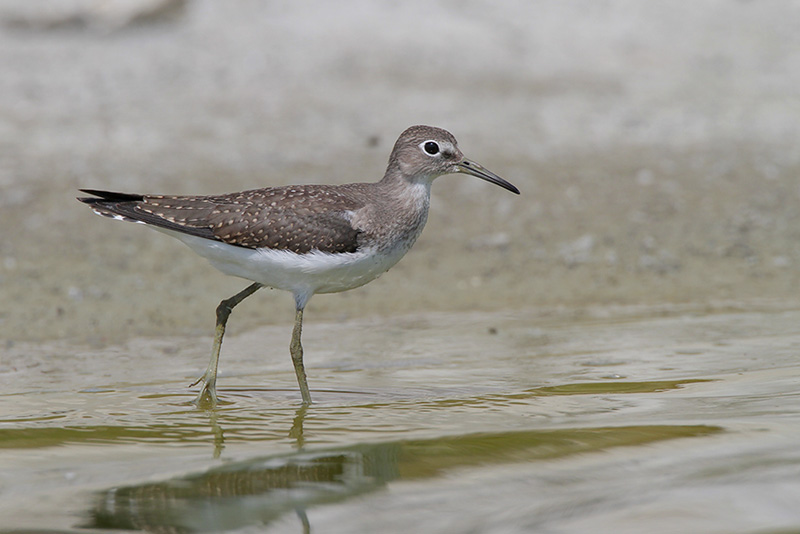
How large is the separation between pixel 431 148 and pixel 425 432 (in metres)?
2.40

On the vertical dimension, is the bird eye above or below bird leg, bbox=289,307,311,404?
above

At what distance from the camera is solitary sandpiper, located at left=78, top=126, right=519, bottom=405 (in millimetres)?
7129

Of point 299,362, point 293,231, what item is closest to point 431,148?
point 293,231

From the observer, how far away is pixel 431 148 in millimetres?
7852

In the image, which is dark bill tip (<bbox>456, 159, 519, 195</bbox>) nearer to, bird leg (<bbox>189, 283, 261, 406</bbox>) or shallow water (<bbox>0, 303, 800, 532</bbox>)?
shallow water (<bbox>0, 303, 800, 532</bbox>)

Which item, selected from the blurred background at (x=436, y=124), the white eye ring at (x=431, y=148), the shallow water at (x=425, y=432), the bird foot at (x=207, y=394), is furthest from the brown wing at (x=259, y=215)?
the blurred background at (x=436, y=124)

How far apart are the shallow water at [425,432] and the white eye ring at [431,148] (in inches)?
58.2

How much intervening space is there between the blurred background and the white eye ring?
2108mm

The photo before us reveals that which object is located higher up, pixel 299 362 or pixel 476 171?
pixel 476 171

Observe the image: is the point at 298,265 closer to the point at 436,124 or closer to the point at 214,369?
the point at 214,369

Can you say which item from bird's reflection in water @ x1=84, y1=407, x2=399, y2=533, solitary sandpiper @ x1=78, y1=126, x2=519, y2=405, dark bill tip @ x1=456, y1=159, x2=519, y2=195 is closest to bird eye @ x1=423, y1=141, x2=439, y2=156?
dark bill tip @ x1=456, y1=159, x2=519, y2=195

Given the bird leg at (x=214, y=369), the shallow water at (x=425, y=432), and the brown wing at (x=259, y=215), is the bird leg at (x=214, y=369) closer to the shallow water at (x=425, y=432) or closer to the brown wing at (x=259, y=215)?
the shallow water at (x=425, y=432)

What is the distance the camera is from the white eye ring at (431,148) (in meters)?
7.84

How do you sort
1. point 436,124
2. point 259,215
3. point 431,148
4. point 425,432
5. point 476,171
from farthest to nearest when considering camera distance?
1. point 436,124
2. point 476,171
3. point 431,148
4. point 259,215
5. point 425,432
